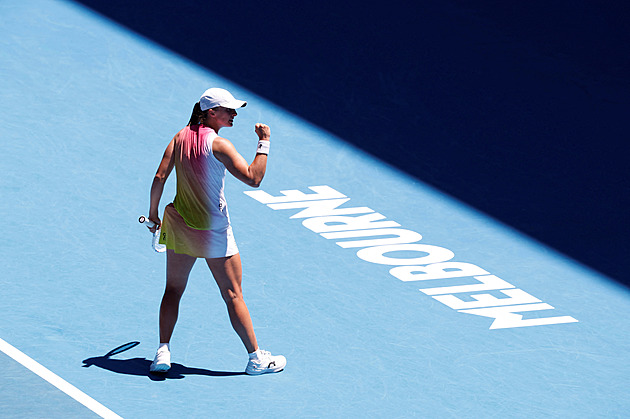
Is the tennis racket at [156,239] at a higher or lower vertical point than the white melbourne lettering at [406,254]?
lower

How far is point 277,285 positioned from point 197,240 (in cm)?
182

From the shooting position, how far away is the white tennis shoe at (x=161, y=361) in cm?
802

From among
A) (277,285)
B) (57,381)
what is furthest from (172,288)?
(277,285)

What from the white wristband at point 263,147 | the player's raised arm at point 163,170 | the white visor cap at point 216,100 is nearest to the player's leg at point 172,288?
the player's raised arm at point 163,170

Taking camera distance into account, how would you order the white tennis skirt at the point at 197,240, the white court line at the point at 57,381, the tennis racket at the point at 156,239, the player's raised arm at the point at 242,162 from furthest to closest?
the tennis racket at the point at 156,239
the white tennis skirt at the point at 197,240
the player's raised arm at the point at 242,162
the white court line at the point at 57,381

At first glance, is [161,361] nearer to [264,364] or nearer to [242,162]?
[264,364]

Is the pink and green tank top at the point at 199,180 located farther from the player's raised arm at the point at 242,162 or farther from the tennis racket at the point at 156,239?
the tennis racket at the point at 156,239

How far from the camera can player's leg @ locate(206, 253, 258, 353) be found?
7.94 metres

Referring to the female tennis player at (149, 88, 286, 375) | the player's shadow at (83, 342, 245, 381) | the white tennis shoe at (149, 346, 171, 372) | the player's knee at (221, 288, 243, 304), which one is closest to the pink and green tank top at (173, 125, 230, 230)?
the female tennis player at (149, 88, 286, 375)

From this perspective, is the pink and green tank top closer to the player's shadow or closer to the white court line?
the player's shadow

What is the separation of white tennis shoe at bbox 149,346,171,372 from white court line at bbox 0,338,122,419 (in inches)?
21.6

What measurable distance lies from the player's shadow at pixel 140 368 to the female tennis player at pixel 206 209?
9 centimetres

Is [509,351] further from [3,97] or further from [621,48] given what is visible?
[621,48]

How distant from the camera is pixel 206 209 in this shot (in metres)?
7.91
